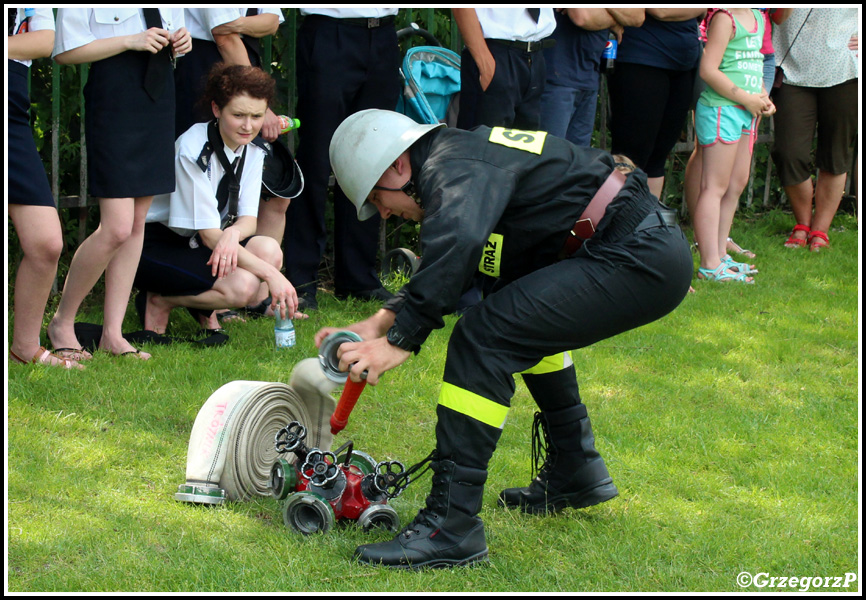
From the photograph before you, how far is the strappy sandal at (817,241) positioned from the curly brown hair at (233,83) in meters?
5.02

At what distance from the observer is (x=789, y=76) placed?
7.96m

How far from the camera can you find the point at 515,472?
4.09m

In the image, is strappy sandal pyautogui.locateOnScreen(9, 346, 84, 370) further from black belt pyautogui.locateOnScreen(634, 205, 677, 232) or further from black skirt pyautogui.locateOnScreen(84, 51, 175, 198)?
black belt pyautogui.locateOnScreen(634, 205, 677, 232)

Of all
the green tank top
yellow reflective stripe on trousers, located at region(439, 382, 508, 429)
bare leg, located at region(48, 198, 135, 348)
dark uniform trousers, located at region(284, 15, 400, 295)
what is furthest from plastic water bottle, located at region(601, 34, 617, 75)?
yellow reflective stripe on trousers, located at region(439, 382, 508, 429)

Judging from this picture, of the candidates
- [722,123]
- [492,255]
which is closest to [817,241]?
[722,123]

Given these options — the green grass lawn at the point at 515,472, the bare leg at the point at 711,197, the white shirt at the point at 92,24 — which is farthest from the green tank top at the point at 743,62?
the white shirt at the point at 92,24

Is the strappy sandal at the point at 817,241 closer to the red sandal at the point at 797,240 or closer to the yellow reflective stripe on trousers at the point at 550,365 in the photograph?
the red sandal at the point at 797,240

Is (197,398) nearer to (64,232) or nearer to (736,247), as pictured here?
(64,232)

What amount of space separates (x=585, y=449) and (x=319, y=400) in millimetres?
1081

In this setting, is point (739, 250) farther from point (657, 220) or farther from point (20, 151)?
point (20, 151)

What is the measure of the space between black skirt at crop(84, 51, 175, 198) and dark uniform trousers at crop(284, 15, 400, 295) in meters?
1.15

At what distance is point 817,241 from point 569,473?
213 inches

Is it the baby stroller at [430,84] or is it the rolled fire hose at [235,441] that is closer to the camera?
the rolled fire hose at [235,441]

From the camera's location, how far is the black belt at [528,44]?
5953mm
